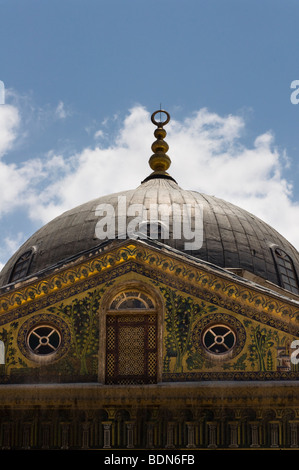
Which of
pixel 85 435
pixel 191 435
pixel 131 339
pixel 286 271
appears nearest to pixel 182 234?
pixel 286 271

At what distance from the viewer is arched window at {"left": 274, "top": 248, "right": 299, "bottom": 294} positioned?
26.3 m

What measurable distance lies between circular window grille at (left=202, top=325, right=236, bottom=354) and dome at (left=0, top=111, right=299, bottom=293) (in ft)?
23.2

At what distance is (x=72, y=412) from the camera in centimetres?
1722

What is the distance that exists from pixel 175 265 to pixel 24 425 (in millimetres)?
3908

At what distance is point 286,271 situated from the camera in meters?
26.7

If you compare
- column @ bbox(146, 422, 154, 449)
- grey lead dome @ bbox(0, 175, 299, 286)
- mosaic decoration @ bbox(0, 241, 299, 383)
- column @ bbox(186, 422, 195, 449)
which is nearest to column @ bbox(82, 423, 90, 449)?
mosaic decoration @ bbox(0, 241, 299, 383)

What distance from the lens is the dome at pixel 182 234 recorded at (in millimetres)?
25547

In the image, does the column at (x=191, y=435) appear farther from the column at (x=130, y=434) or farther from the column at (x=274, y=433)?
the column at (x=274, y=433)

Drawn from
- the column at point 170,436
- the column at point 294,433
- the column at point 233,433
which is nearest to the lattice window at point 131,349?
the column at point 170,436

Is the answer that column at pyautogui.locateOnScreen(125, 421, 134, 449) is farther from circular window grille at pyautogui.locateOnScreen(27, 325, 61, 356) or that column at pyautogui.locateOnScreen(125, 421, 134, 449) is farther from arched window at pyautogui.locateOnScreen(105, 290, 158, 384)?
circular window grille at pyautogui.locateOnScreen(27, 325, 61, 356)
